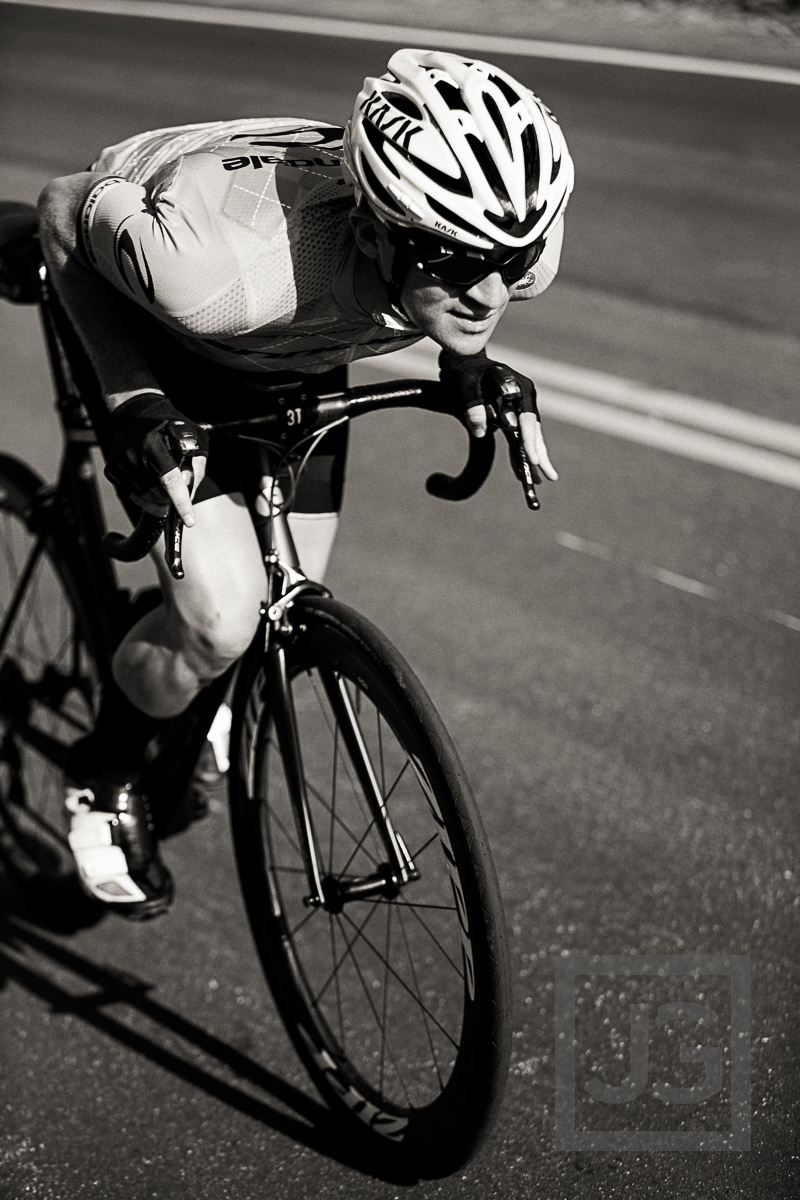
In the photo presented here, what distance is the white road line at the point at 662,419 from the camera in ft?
18.9

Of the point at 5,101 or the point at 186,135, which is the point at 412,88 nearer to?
the point at 186,135

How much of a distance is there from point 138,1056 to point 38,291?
1.78 metres

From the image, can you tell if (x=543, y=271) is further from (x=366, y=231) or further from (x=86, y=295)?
(x=86, y=295)

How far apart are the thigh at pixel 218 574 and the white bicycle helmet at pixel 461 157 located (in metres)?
0.75

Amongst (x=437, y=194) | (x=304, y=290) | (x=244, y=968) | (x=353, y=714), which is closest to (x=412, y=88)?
(x=437, y=194)

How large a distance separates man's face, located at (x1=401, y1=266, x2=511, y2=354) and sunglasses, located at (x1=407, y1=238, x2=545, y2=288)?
1 cm

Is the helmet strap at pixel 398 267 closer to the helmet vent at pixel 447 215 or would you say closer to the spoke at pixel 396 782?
the helmet vent at pixel 447 215

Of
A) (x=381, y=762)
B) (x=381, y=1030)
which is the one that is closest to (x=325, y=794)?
(x=381, y=1030)

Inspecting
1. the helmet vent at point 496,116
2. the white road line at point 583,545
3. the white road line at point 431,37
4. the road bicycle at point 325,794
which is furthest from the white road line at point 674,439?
the white road line at point 431,37

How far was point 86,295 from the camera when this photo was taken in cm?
271

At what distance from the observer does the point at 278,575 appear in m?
2.74

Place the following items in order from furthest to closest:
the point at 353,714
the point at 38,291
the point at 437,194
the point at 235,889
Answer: the point at 235,889, the point at 38,291, the point at 353,714, the point at 437,194

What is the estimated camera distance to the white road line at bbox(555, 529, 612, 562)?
A: 516 cm

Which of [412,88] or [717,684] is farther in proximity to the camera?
[717,684]
